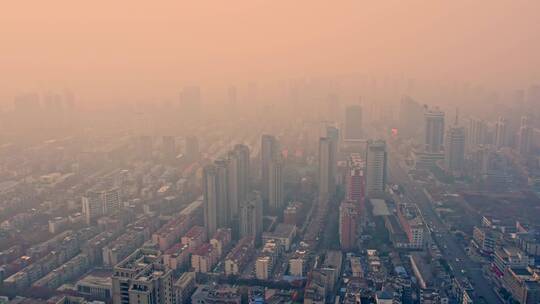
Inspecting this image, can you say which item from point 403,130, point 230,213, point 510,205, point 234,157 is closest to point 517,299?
point 510,205

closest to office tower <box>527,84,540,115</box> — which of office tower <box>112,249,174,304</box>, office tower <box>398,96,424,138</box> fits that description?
office tower <box>398,96,424,138</box>

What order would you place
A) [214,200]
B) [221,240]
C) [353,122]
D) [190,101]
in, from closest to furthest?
[221,240], [214,200], [353,122], [190,101]

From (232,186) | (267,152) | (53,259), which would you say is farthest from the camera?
(267,152)

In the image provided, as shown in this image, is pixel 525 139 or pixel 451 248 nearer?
pixel 451 248

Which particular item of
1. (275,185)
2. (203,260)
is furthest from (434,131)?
(203,260)

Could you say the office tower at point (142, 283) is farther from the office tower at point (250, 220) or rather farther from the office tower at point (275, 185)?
the office tower at point (275, 185)

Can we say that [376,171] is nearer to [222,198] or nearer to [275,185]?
[275,185]

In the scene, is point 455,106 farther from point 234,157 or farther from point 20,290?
point 20,290
